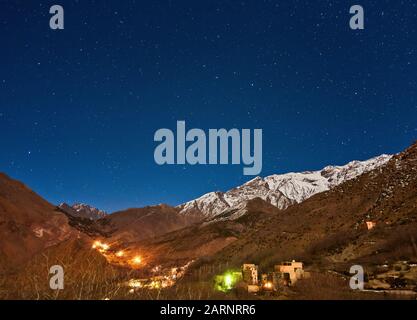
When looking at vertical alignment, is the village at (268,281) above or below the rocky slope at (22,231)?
below

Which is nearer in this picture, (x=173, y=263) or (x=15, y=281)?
(x=15, y=281)

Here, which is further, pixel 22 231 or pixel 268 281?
pixel 22 231

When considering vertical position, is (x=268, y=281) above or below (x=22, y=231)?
below

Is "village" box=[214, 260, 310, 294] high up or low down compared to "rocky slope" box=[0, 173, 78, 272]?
down

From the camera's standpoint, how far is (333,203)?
7906cm

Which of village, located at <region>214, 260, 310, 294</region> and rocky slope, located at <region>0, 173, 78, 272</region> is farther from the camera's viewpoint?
rocky slope, located at <region>0, 173, 78, 272</region>

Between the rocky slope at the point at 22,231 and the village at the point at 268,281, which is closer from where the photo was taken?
the village at the point at 268,281

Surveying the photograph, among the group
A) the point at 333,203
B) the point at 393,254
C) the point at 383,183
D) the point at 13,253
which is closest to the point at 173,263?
the point at 13,253
